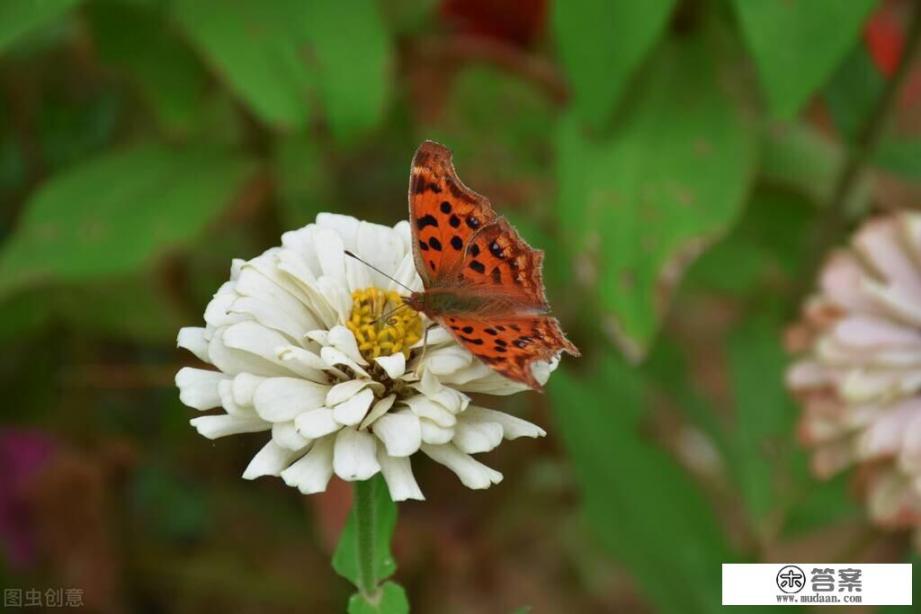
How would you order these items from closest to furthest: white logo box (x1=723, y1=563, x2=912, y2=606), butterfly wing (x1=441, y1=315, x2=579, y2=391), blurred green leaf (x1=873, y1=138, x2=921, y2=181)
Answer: butterfly wing (x1=441, y1=315, x2=579, y2=391)
white logo box (x1=723, y1=563, x2=912, y2=606)
blurred green leaf (x1=873, y1=138, x2=921, y2=181)

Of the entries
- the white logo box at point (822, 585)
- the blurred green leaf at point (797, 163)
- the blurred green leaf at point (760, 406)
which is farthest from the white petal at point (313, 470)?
the blurred green leaf at point (797, 163)

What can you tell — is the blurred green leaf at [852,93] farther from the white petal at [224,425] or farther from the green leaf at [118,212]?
the white petal at [224,425]

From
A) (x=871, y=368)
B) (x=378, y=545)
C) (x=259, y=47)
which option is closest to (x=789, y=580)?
(x=871, y=368)

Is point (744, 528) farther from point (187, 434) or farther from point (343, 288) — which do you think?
point (343, 288)

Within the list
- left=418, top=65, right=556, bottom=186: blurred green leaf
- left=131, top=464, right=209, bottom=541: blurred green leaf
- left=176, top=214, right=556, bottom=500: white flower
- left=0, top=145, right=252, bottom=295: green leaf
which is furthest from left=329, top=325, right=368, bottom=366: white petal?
left=131, top=464, right=209, bottom=541: blurred green leaf

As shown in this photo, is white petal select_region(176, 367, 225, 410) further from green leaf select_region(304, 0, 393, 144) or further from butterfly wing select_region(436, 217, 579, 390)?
green leaf select_region(304, 0, 393, 144)

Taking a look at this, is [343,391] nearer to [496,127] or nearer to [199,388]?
[199,388]
